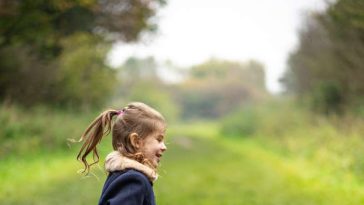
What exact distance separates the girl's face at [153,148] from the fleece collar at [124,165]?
12 centimetres

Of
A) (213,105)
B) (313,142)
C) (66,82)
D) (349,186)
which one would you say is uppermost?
(213,105)

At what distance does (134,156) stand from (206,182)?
11234mm

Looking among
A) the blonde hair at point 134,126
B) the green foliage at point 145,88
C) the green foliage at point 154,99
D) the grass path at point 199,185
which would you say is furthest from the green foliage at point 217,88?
the blonde hair at point 134,126

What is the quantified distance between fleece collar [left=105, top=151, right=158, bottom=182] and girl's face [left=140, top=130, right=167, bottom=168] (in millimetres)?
123

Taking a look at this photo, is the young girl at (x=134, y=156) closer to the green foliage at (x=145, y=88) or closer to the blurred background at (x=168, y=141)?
the blurred background at (x=168, y=141)

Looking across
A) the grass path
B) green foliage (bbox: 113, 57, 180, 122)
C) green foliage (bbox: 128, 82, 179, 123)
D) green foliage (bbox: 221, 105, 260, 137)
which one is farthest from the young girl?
green foliage (bbox: 128, 82, 179, 123)

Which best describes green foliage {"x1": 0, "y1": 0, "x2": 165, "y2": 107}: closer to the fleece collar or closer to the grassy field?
the grassy field

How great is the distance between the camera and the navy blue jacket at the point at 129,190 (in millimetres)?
3795

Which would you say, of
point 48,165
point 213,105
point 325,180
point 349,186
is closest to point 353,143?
point 325,180

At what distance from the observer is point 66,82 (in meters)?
26.9

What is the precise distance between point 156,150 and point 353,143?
1388 cm

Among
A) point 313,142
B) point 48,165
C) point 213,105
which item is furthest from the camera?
point 213,105

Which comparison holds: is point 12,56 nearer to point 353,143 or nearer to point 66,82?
point 66,82

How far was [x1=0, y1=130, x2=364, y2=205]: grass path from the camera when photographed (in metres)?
11.7
